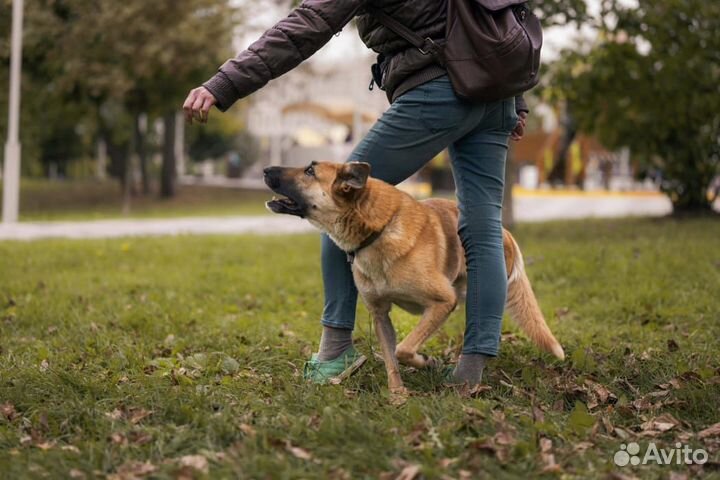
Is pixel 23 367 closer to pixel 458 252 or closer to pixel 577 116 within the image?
pixel 458 252

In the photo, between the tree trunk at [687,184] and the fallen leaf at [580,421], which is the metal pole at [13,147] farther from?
the fallen leaf at [580,421]

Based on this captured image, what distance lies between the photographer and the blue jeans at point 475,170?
3758mm

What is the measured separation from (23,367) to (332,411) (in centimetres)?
183

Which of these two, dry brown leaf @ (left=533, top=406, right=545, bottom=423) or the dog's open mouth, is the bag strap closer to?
the dog's open mouth

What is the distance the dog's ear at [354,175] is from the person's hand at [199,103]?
62 cm

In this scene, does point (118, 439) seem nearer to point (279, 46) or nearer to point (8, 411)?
point (8, 411)

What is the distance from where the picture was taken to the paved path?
518 inches

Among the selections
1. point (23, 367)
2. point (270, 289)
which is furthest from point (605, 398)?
point (270, 289)

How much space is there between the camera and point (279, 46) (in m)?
3.53

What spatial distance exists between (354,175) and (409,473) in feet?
4.61

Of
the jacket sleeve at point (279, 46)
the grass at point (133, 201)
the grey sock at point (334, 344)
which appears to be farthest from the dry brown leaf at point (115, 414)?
the grass at point (133, 201)

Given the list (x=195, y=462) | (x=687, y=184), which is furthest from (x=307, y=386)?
(x=687, y=184)

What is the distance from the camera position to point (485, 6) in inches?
137

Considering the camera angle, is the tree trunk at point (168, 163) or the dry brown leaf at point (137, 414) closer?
the dry brown leaf at point (137, 414)
